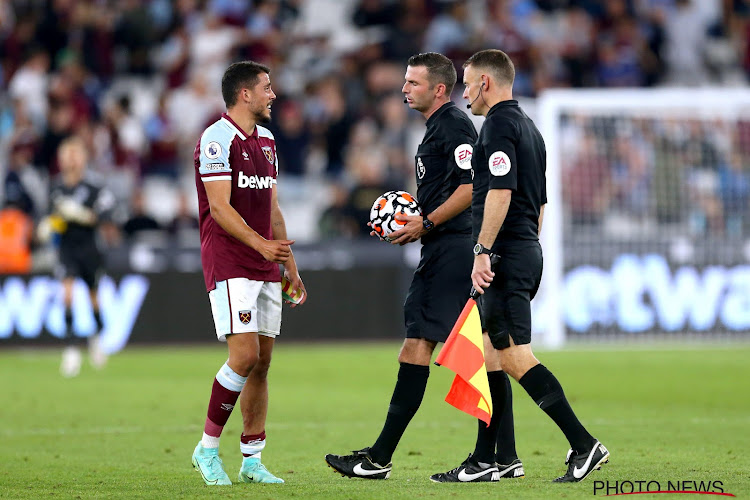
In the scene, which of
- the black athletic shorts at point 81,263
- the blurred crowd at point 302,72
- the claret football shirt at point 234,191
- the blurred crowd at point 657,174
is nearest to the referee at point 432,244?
the claret football shirt at point 234,191

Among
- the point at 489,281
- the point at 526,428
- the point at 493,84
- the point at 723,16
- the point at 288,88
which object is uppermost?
the point at 723,16

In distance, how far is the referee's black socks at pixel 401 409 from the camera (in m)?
7.12

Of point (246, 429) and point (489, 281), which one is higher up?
point (489, 281)

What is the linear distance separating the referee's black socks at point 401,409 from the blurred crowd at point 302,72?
38.7 ft

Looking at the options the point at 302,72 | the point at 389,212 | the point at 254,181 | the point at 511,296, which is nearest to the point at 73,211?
the point at 302,72

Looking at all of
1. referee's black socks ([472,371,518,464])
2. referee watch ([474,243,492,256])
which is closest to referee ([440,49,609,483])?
referee watch ([474,243,492,256])

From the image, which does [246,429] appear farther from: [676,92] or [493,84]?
[676,92]

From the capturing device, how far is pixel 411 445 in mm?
8898

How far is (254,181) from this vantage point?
7.14m

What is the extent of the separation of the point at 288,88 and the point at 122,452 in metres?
13.3

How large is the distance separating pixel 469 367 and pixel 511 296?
0.45 metres


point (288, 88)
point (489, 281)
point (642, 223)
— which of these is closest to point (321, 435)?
point (489, 281)

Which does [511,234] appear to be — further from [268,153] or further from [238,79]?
[238,79]

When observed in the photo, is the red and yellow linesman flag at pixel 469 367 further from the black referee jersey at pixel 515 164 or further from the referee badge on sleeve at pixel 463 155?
the referee badge on sleeve at pixel 463 155
